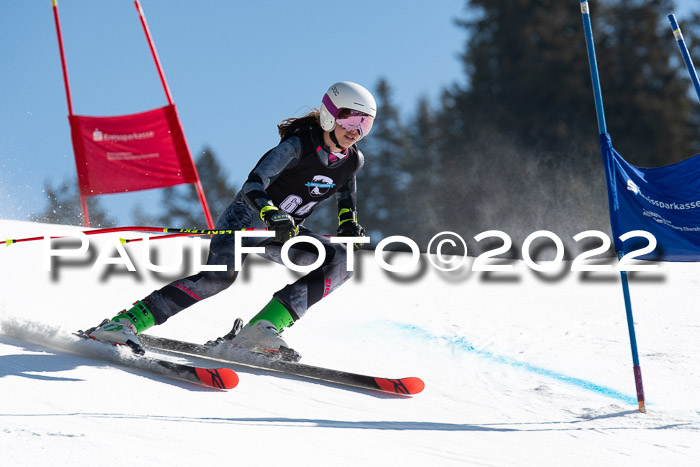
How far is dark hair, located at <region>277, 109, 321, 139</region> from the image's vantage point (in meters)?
3.79

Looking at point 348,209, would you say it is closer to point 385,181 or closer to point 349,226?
point 349,226

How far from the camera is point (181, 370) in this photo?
3227 mm

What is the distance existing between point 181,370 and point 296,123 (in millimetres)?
1414

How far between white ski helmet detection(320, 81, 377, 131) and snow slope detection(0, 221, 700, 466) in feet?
4.35

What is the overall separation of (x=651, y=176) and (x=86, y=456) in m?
3.19

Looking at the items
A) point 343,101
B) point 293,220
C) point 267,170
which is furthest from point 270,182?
point 343,101


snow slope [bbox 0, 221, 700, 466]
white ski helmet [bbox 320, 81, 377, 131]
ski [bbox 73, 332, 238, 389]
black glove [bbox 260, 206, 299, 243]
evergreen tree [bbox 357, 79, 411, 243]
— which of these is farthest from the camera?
evergreen tree [bbox 357, 79, 411, 243]

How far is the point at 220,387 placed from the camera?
3143 millimetres

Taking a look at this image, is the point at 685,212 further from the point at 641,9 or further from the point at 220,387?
the point at 641,9

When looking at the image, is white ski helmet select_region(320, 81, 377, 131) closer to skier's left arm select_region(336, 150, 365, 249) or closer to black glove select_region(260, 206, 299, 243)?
skier's left arm select_region(336, 150, 365, 249)

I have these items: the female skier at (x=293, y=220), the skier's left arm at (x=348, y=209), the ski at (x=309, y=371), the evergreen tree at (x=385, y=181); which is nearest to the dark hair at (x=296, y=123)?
the female skier at (x=293, y=220)

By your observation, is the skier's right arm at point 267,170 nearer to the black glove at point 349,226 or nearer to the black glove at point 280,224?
the black glove at point 280,224

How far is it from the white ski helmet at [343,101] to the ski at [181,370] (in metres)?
1.35

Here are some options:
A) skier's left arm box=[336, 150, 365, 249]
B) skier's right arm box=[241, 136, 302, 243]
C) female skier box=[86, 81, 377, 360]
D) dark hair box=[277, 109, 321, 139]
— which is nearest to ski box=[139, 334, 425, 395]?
female skier box=[86, 81, 377, 360]
